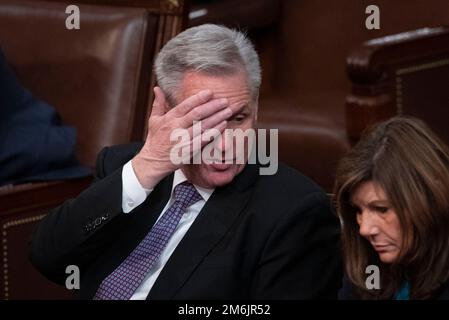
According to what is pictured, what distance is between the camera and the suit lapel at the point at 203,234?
5.17 feet

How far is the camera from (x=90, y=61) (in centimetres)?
247

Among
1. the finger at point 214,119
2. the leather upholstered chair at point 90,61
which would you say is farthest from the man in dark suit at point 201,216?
the leather upholstered chair at point 90,61

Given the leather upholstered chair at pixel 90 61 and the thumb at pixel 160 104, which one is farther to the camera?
the leather upholstered chair at pixel 90 61

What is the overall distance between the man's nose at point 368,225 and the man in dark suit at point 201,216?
76 millimetres

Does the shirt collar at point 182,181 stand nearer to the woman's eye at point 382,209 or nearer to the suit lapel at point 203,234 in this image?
the suit lapel at point 203,234

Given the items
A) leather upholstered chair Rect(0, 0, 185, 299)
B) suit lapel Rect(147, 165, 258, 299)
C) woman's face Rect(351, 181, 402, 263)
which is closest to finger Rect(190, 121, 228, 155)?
suit lapel Rect(147, 165, 258, 299)

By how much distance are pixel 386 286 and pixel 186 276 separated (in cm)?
29

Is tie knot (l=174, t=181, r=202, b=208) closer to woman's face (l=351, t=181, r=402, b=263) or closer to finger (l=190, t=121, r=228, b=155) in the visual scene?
finger (l=190, t=121, r=228, b=155)

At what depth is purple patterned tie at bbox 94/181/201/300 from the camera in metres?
1.61

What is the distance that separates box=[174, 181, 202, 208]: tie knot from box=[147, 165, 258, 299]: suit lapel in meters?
0.03

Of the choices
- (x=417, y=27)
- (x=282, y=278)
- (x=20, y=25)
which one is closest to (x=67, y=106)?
(x=20, y=25)

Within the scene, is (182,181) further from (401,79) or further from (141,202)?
(401,79)

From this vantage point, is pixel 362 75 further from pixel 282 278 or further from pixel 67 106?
pixel 282 278

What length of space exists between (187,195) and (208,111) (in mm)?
179
